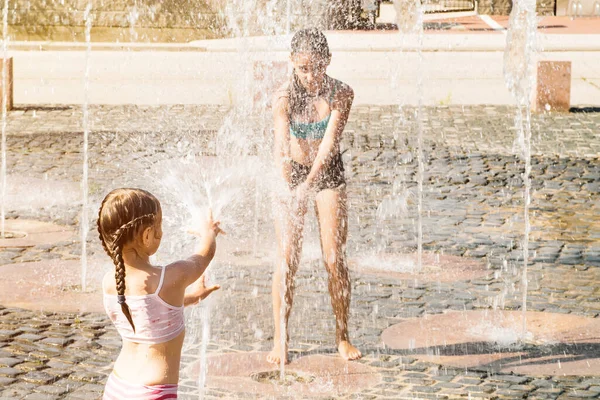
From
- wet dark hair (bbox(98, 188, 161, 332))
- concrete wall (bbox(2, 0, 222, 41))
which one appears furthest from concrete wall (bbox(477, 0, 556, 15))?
wet dark hair (bbox(98, 188, 161, 332))

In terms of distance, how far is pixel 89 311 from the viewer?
296 inches

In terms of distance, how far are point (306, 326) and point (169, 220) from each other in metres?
3.42

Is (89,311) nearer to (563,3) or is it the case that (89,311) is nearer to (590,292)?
(590,292)

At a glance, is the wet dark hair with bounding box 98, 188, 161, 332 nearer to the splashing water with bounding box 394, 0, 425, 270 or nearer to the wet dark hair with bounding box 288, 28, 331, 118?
the wet dark hair with bounding box 288, 28, 331, 118

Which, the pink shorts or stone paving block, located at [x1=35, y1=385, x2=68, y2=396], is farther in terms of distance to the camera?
stone paving block, located at [x1=35, y1=385, x2=68, y2=396]

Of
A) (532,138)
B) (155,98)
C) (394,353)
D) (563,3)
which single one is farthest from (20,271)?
(563,3)

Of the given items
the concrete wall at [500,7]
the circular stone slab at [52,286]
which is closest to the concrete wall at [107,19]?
the concrete wall at [500,7]

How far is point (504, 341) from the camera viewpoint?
695 cm

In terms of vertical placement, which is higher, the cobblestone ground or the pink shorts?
the pink shorts

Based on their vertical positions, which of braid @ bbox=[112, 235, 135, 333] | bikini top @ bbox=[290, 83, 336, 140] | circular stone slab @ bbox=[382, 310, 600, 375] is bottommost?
circular stone slab @ bbox=[382, 310, 600, 375]

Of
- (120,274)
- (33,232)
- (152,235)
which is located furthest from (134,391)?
(33,232)

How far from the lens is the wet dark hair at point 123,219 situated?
3812 mm

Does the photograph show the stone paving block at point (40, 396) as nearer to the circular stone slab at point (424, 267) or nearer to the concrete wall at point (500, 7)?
the circular stone slab at point (424, 267)

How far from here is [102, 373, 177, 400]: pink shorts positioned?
3873 millimetres
